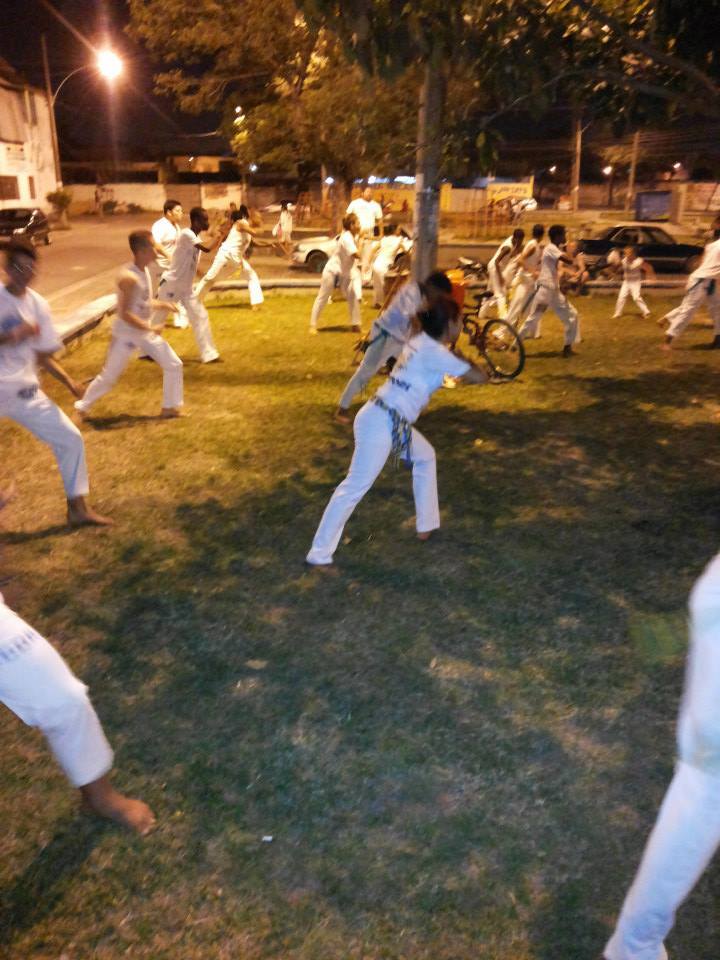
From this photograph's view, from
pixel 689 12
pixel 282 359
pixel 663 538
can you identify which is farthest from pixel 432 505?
pixel 282 359

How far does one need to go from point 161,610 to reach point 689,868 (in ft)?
10.9

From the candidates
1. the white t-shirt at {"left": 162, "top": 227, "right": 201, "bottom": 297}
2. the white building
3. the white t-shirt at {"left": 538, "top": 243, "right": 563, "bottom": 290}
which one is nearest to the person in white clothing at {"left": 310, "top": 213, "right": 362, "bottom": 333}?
the white t-shirt at {"left": 162, "top": 227, "right": 201, "bottom": 297}

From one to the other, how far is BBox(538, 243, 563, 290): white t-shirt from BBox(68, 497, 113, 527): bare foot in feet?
23.7

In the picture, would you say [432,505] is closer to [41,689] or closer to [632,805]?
[632,805]

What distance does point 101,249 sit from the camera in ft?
87.1

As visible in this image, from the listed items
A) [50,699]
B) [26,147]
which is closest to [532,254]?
[50,699]

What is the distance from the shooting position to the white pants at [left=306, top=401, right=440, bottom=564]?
478 centimetres

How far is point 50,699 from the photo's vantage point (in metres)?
2.60

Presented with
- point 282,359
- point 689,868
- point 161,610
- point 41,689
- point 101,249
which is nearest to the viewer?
point 689,868

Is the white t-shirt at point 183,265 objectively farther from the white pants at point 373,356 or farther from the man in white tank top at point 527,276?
the man in white tank top at point 527,276

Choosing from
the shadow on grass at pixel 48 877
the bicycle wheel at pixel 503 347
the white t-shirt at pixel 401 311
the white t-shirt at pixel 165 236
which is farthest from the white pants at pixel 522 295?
the shadow on grass at pixel 48 877

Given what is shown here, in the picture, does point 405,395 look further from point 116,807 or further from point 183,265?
point 183,265

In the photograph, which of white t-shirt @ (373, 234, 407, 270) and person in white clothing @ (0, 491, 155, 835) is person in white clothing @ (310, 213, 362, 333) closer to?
white t-shirt @ (373, 234, 407, 270)

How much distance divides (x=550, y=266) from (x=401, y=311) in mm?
4039
